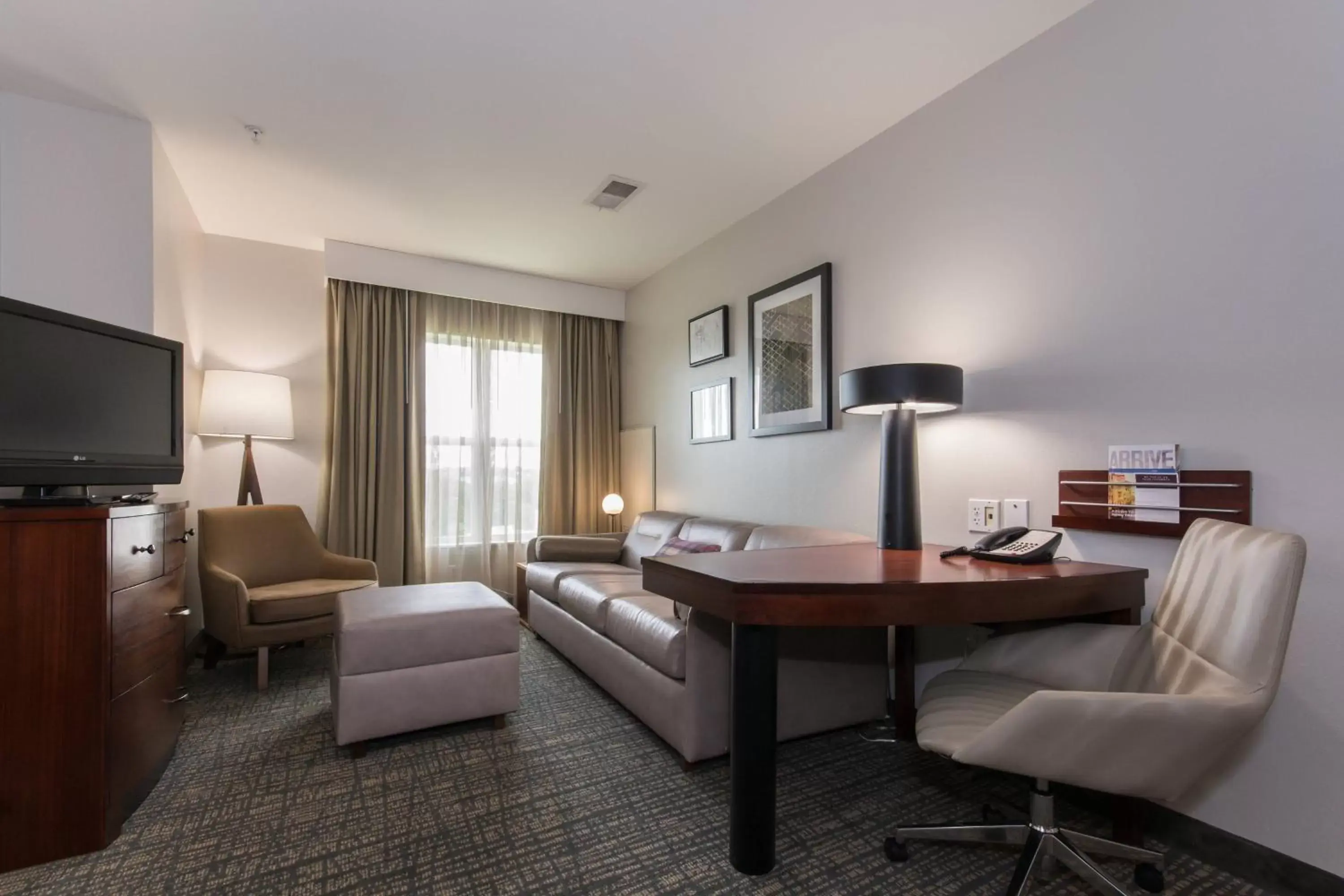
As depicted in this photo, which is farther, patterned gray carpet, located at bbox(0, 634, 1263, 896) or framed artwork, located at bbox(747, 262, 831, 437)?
framed artwork, located at bbox(747, 262, 831, 437)

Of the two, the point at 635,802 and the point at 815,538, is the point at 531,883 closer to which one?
the point at 635,802

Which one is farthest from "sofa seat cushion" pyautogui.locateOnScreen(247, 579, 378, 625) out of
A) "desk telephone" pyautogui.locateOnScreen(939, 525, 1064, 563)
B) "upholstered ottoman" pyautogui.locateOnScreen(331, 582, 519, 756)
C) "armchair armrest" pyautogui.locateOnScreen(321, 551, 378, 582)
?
"desk telephone" pyautogui.locateOnScreen(939, 525, 1064, 563)

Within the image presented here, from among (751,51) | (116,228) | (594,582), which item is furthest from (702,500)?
(116,228)

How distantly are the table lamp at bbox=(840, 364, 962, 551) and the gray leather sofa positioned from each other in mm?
437

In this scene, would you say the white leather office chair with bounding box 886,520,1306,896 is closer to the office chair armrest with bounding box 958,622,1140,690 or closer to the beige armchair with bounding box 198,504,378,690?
the office chair armrest with bounding box 958,622,1140,690

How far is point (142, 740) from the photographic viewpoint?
5.70ft

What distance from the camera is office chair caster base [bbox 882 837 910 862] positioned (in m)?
1.48

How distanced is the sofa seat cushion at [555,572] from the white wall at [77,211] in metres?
2.15

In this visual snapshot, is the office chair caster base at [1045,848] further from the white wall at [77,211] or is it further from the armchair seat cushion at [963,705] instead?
the white wall at [77,211]

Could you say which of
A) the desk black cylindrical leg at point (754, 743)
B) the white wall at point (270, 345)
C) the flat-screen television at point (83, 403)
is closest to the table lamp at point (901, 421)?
the desk black cylindrical leg at point (754, 743)

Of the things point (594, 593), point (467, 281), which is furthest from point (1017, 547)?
point (467, 281)

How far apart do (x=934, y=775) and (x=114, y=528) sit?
259 centimetres

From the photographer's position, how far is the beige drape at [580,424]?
4.56 meters

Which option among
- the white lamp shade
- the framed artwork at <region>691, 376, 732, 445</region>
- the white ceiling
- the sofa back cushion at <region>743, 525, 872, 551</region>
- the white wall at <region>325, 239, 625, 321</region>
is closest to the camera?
the white ceiling
